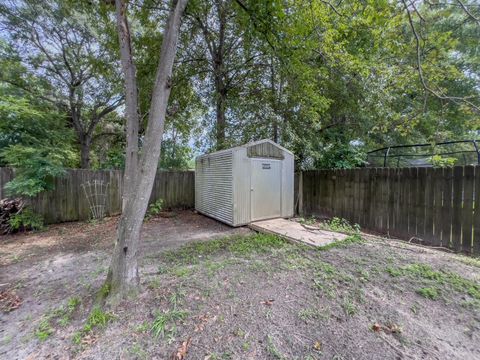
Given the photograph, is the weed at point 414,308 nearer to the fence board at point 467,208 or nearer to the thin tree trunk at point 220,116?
the fence board at point 467,208

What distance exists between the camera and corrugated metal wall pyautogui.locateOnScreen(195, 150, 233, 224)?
16.8 ft

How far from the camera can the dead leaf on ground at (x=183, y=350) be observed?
5.03 ft

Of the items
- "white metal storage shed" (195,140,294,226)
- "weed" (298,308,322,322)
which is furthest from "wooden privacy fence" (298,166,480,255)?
"weed" (298,308,322,322)

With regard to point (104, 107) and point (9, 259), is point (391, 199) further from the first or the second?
point (104, 107)

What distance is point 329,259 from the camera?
3109 millimetres

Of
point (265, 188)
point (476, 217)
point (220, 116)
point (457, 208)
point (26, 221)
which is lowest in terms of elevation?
point (26, 221)

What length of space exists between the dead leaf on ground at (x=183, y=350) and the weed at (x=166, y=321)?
0.17 metres

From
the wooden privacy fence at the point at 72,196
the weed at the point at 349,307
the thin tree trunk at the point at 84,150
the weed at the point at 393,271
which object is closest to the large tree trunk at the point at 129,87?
the weed at the point at 349,307

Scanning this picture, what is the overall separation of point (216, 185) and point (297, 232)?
7.78ft

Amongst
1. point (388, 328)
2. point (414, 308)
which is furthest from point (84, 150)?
point (414, 308)

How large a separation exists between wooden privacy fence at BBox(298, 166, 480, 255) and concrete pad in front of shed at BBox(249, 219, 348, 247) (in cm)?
159

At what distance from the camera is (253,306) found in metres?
2.08

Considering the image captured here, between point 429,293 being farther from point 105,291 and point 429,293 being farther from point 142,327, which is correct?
point 105,291

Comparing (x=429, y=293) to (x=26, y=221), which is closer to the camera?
(x=429, y=293)
